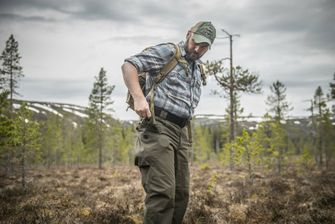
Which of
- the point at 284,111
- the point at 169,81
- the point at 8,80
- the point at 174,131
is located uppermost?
the point at 8,80

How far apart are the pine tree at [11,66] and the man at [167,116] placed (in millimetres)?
30410

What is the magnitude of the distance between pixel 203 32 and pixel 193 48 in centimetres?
21

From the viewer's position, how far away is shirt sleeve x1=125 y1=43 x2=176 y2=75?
3125 millimetres

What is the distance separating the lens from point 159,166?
303 centimetres

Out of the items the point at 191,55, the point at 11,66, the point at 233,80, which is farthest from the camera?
the point at 11,66

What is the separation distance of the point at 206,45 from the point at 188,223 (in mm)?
2792

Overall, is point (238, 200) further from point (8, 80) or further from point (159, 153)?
point (8, 80)

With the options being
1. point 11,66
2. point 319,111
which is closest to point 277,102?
point 319,111

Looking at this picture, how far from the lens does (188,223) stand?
476 cm

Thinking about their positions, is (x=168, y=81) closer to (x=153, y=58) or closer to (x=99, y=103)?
(x=153, y=58)

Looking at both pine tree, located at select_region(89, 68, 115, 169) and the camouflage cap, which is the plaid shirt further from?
pine tree, located at select_region(89, 68, 115, 169)

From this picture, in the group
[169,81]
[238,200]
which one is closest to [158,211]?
[169,81]

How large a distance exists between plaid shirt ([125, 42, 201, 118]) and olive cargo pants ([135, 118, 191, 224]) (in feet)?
0.65

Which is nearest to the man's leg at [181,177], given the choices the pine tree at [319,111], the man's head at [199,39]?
the man's head at [199,39]
